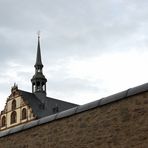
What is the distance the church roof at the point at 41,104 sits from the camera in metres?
50.9

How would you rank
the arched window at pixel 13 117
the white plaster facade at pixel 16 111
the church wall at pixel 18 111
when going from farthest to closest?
1. the arched window at pixel 13 117
2. the white plaster facade at pixel 16 111
3. the church wall at pixel 18 111

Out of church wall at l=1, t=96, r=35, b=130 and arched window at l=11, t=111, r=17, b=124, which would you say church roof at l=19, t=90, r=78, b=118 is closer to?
church wall at l=1, t=96, r=35, b=130

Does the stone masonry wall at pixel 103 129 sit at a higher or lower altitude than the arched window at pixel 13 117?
lower

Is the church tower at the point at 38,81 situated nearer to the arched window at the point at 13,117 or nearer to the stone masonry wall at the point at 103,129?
the arched window at the point at 13,117

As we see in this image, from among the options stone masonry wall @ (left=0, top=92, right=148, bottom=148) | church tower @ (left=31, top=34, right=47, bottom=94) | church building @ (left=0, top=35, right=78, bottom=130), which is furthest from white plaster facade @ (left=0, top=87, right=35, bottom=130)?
stone masonry wall @ (left=0, top=92, right=148, bottom=148)

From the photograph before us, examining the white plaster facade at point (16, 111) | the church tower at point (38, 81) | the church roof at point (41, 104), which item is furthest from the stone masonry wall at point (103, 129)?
the church tower at point (38, 81)

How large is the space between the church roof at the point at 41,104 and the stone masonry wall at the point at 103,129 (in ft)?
125

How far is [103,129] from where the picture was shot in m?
10.1

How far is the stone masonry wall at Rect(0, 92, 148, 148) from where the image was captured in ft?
30.3

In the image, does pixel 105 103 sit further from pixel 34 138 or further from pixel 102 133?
pixel 34 138

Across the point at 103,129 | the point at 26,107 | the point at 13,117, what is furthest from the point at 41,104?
the point at 103,129

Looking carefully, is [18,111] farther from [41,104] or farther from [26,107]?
[41,104]

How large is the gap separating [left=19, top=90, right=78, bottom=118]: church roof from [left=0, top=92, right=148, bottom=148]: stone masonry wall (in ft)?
125

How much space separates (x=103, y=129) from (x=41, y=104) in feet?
142
